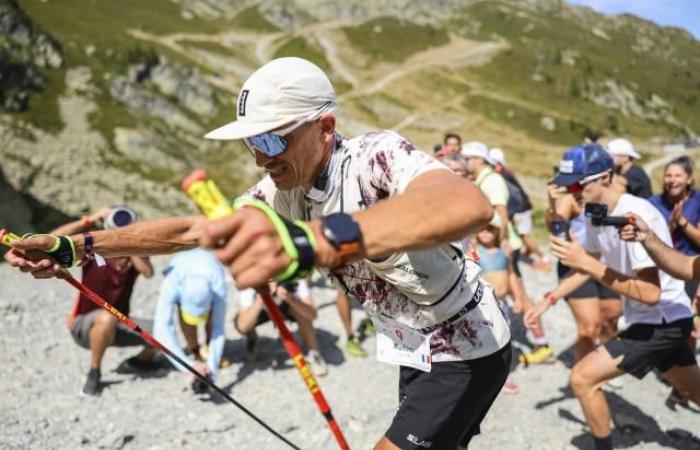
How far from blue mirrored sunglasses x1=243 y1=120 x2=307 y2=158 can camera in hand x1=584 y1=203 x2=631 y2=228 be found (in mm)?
2953

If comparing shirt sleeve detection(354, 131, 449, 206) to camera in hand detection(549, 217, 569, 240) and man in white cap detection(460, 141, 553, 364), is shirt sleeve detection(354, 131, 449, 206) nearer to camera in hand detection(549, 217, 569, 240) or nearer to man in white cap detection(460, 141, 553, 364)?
camera in hand detection(549, 217, 569, 240)

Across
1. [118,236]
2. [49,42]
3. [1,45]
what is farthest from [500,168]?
[49,42]

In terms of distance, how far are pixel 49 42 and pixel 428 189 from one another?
47.4 m

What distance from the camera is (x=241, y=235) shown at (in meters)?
1.92

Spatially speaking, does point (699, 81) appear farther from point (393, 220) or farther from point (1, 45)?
point (393, 220)

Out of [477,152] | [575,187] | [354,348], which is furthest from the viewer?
[354,348]

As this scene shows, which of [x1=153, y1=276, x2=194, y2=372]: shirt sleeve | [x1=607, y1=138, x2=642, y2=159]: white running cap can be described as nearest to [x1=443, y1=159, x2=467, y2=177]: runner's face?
[x1=607, y1=138, x2=642, y2=159]: white running cap

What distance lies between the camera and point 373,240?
2074 millimetres

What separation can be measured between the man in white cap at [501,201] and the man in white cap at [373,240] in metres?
4.84

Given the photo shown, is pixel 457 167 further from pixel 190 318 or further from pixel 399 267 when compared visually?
pixel 399 267

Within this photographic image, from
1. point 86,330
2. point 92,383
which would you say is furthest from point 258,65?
point 92,383

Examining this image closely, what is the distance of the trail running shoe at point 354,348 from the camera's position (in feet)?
29.1

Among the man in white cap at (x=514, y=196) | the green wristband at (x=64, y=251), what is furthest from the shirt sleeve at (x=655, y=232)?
the green wristband at (x=64, y=251)

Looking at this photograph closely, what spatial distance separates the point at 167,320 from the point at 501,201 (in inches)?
194
